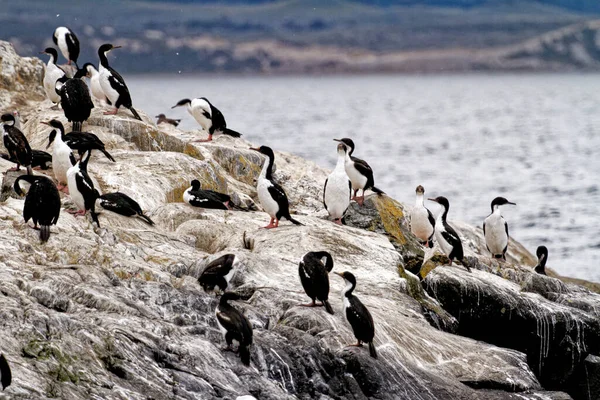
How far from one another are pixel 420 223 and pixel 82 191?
6515mm

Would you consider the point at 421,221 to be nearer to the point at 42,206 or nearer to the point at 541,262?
the point at 541,262

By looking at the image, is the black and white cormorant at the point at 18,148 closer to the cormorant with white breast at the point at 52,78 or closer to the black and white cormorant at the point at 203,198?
the black and white cormorant at the point at 203,198

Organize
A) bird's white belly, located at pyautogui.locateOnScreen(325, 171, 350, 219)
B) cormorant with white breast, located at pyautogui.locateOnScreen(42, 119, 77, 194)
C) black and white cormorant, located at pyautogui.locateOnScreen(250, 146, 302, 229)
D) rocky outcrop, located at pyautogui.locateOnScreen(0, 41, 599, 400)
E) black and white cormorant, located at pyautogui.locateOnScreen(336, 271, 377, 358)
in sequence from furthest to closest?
1. bird's white belly, located at pyautogui.locateOnScreen(325, 171, 350, 219)
2. cormorant with white breast, located at pyautogui.locateOnScreen(42, 119, 77, 194)
3. black and white cormorant, located at pyautogui.locateOnScreen(250, 146, 302, 229)
4. black and white cormorant, located at pyautogui.locateOnScreen(336, 271, 377, 358)
5. rocky outcrop, located at pyautogui.locateOnScreen(0, 41, 599, 400)

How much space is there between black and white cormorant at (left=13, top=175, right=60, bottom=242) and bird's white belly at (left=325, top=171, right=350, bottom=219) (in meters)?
4.81

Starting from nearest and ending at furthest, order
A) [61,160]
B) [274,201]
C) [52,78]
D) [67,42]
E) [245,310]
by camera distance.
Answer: [245,310] < [274,201] < [61,160] < [52,78] < [67,42]

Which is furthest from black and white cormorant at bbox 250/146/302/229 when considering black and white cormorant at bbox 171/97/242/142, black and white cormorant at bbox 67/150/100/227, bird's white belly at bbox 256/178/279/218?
black and white cormorant at bbox 171/97/242/142

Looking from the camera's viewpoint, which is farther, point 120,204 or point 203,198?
point 203,198

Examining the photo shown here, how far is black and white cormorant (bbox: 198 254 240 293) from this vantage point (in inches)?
496

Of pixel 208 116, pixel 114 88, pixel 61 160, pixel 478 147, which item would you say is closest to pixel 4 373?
pixel 61 160

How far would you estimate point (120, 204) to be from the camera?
15000mm

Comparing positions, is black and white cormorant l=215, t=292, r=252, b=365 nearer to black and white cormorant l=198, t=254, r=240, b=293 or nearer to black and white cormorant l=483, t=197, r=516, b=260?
black and white cormorant l=198, t=254, r=240, b=293

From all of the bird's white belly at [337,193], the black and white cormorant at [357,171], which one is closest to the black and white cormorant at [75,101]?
the black and white cormorant at [357,171]

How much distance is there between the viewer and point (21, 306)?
1120cm

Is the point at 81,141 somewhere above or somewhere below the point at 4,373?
above
